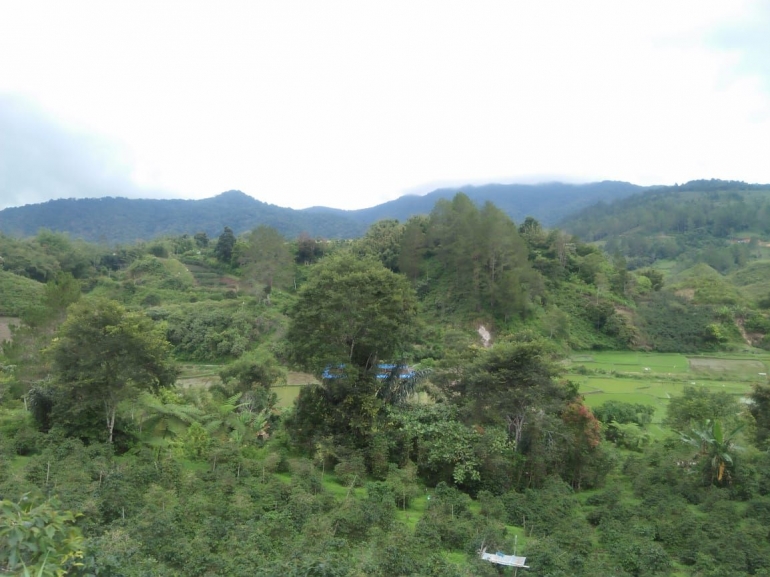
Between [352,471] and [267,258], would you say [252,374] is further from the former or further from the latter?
[267,258]

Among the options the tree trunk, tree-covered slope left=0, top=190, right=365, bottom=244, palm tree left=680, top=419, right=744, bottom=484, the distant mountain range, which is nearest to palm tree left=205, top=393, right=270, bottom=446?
the tree trunk

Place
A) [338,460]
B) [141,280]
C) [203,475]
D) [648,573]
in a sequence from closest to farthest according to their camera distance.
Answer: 1. [648,573]
2. [203,475]
3. [338,460]
4. [141,280]

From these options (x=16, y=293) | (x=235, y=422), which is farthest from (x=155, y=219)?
(x=235, y=422)

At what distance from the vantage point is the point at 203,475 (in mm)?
10125

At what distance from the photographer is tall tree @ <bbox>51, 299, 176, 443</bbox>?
11.4 m

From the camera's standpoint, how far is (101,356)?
1148 cm

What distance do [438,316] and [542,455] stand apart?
70.7ft

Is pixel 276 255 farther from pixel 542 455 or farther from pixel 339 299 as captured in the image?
pixel 542 455

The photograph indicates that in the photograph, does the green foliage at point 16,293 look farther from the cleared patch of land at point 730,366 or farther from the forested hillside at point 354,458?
the cleared patch of land at point 730,366

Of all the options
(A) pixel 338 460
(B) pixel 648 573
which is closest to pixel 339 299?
(A) pixel 338 460

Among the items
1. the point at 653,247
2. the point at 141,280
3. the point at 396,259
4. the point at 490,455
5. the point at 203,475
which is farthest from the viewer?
the point at 653,247

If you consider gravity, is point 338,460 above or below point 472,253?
below

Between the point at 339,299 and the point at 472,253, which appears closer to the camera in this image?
the point at 339,299

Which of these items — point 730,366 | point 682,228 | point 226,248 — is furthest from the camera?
point 682,228
